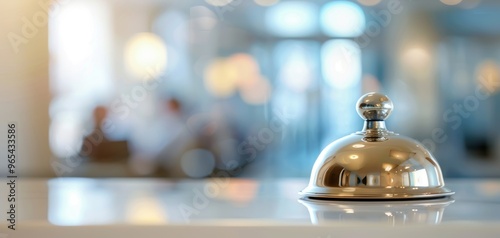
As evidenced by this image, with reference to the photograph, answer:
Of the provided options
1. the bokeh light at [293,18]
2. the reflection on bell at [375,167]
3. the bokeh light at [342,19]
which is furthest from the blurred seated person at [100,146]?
the reflection on bell at [375,167]

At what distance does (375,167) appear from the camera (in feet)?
1.85

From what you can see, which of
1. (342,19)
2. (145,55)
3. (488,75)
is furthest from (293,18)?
(488,75)

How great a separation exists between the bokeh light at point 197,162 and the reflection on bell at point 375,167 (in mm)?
2241

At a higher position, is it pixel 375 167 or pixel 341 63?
pixel 341 63

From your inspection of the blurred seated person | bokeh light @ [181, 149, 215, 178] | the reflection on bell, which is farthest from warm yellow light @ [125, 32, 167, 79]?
the reflection on bell

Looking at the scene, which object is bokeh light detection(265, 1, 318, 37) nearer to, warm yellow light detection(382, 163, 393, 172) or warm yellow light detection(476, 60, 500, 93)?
warm yellow light detection(476, 60, 500, 93)

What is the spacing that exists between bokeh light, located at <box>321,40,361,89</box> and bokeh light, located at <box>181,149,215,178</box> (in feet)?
2.05

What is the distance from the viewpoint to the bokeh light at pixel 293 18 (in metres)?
3.04

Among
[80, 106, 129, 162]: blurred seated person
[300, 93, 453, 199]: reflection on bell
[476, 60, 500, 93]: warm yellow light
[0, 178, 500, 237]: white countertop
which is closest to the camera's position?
[0, 178, 500, 237]: white countertop

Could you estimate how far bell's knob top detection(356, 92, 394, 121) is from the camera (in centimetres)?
60

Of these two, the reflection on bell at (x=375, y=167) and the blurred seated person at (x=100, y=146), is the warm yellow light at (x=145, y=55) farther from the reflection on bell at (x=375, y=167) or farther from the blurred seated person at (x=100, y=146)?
the reflection on bell at (x=375, y=167)

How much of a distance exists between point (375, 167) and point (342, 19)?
2547mm

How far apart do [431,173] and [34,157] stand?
233 cm

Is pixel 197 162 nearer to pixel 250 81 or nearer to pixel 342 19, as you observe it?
pixel 250 81
